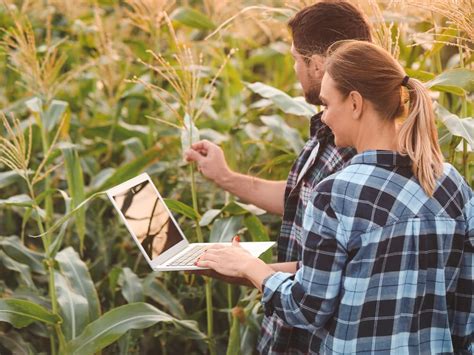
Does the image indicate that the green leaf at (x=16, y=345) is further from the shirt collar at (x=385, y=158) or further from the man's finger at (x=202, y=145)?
the shirt collar at (x=385, y=158)

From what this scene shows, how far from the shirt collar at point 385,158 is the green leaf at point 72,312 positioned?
1.47 meters

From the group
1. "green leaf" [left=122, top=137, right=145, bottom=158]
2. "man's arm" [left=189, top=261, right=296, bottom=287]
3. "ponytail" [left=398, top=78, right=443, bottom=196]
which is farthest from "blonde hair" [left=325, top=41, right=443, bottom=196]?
"green leaf" [left=122, top=137, right=145, bottom=158]

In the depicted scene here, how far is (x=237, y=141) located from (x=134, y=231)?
148cm

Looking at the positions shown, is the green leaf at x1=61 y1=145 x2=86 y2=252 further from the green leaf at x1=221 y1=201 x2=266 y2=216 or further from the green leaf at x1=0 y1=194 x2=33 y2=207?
the green leaf at x1=221 y1=201 x2=266 y2=216

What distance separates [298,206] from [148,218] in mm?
502

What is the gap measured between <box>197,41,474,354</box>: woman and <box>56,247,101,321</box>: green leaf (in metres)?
1.23

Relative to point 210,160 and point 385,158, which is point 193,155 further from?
point 385,158

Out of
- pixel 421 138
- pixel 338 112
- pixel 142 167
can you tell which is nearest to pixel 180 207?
pixel 142 167

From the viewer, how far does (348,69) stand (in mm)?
2041

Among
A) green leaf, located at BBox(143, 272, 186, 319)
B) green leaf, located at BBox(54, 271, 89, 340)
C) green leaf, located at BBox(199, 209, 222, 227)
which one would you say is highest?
green leaf, located at BBox(199, 209, 222, 227)

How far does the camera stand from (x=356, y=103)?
6.70 ft

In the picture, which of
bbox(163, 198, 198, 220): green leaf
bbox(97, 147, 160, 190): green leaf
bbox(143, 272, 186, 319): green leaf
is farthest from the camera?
bbox(97, 147, 160, 190): green leaf

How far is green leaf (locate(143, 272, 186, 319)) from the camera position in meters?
3.40

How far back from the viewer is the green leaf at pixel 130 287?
338 cm
